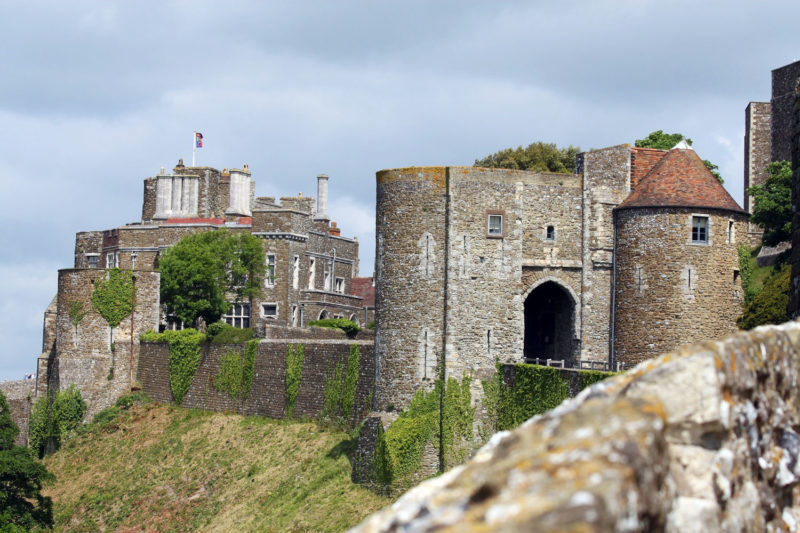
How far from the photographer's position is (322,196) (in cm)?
6612

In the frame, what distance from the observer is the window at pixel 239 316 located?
60.0 metres

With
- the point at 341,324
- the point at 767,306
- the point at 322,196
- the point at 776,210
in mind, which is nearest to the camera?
the point at 767,306

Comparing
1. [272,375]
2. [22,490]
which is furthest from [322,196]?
[22,490]

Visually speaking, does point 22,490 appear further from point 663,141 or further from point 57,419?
point 663,141

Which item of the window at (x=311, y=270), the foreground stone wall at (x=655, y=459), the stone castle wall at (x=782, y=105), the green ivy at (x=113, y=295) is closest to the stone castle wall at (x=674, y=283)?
the green ivy at (x=113, y=295)

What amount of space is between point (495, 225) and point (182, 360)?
1807 centimetres

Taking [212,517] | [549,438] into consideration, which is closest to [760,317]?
[212,517]

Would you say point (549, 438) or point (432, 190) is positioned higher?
point (432, 190)

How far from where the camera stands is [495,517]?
4312mm

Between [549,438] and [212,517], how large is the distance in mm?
34572

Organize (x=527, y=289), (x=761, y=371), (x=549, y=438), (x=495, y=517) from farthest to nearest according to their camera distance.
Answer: (x=527, y=289) < (x=761, y=371) < (x=549, y=438) < (x=495, y=517)

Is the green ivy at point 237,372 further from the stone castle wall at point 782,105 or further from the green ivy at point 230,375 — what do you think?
the stone castle wall at point 782,105

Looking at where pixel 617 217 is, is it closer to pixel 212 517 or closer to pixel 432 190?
pixel 432 190

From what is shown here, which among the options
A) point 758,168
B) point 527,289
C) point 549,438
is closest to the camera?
point 549,438
